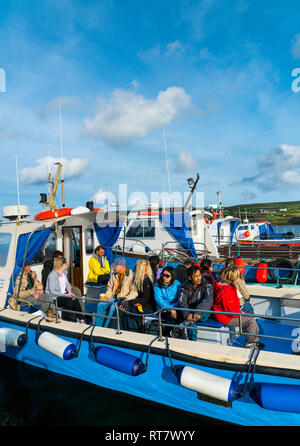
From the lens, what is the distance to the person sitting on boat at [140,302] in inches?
193

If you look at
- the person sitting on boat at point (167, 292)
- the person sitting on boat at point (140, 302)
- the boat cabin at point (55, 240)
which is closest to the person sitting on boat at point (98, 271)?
the boat cabin at point (55, 240)

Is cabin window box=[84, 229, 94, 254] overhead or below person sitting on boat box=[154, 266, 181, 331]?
overhead

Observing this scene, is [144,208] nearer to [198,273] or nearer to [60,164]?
[60,164]

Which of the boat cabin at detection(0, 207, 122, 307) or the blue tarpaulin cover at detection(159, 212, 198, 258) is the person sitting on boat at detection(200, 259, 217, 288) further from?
the blue tarpaulin cover at detection(159, 212, 198, 258)

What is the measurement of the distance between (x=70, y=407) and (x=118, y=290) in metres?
2.00

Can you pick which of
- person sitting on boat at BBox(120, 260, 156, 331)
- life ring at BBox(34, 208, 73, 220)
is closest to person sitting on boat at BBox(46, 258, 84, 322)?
person sitting on boat at BBox(120, 260, 156, 331)

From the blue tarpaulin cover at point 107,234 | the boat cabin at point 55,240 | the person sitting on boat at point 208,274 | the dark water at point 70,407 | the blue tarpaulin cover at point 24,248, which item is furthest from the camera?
the blue tarpaulin cover at point 107,234

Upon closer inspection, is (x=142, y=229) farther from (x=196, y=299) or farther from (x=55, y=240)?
(x=196, y=299)

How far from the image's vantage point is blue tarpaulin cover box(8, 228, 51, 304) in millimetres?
5781

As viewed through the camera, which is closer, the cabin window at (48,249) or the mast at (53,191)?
the cabin window at (48,249)

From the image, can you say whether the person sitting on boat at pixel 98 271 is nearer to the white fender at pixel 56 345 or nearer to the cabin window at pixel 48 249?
the cabin window at pixel 48 249

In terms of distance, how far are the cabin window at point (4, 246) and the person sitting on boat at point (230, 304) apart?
4.34m

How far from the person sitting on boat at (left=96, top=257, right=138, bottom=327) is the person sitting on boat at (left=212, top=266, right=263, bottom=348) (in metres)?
1.39

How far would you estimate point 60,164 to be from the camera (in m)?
8.39
